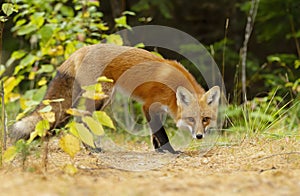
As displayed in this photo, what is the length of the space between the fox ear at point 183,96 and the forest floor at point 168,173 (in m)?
0.71

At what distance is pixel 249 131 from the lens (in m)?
5.87

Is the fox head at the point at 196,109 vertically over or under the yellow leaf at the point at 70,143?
under

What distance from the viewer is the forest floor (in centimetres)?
304

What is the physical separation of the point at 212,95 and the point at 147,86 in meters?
0.84

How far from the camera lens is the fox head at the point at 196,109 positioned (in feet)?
19.4

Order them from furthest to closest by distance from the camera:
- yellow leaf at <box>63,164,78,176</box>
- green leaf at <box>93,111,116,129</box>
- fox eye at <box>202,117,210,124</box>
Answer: fox eye at <box>202,117,210,124</box> → green leaf at <box>93,111,116,129</box> → yellow leaf at <box>63,164,78,176</box>

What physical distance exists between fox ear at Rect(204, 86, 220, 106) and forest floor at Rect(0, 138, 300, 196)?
0.69 metres

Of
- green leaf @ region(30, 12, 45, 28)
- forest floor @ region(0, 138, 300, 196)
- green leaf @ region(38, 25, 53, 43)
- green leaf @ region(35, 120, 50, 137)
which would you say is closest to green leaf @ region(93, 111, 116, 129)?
forest floor @ region(0, 138, 300, 196)

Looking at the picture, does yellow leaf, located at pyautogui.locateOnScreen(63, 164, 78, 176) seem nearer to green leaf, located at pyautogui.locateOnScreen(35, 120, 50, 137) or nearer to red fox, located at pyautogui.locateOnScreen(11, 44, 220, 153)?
green leaf, located at pyautogui.locateOnScreen(35, 120, 50, 137)

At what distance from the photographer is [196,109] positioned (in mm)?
5977

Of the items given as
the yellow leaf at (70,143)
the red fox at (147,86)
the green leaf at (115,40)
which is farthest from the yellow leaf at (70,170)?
the green leaf at (115,40)

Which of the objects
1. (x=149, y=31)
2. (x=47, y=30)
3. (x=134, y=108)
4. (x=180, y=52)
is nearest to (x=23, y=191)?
(x=47, y=30)

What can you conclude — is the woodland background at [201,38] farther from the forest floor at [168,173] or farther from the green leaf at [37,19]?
the forest floor at [168,173]

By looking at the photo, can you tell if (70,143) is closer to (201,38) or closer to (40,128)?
(40,128)
